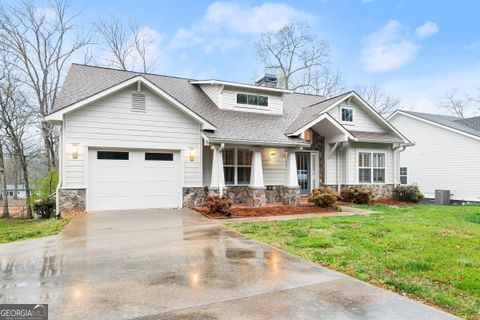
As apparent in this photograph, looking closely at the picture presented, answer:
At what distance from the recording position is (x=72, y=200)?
1001cm

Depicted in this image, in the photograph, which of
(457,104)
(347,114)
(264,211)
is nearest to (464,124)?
(347,114)

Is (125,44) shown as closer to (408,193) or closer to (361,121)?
(361,121)

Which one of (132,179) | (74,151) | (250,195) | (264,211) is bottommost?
(264,211)

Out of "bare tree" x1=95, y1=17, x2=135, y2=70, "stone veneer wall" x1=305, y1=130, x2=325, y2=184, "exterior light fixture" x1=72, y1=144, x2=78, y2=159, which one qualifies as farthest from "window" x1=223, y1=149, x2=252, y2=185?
"bare tree" x1=95, y1=17, x2=135, y2=70

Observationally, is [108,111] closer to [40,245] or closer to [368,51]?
[40,245]

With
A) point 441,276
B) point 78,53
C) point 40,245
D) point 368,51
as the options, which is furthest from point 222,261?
point 368,51

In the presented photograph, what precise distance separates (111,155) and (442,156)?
62.9ft

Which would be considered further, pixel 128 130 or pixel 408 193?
pixel 408 193

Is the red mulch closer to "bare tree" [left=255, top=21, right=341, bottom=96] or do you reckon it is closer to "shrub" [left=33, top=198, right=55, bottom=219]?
"shrub" [left=33, top=198, right=55, bottom=219]

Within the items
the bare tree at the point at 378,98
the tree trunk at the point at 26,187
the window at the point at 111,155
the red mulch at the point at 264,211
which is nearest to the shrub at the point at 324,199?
the red mulch at the point at 264,211

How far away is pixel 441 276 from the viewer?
4363mm

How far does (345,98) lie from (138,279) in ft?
45.5

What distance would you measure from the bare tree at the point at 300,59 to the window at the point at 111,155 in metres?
19.8

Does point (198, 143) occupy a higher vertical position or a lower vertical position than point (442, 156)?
higher
